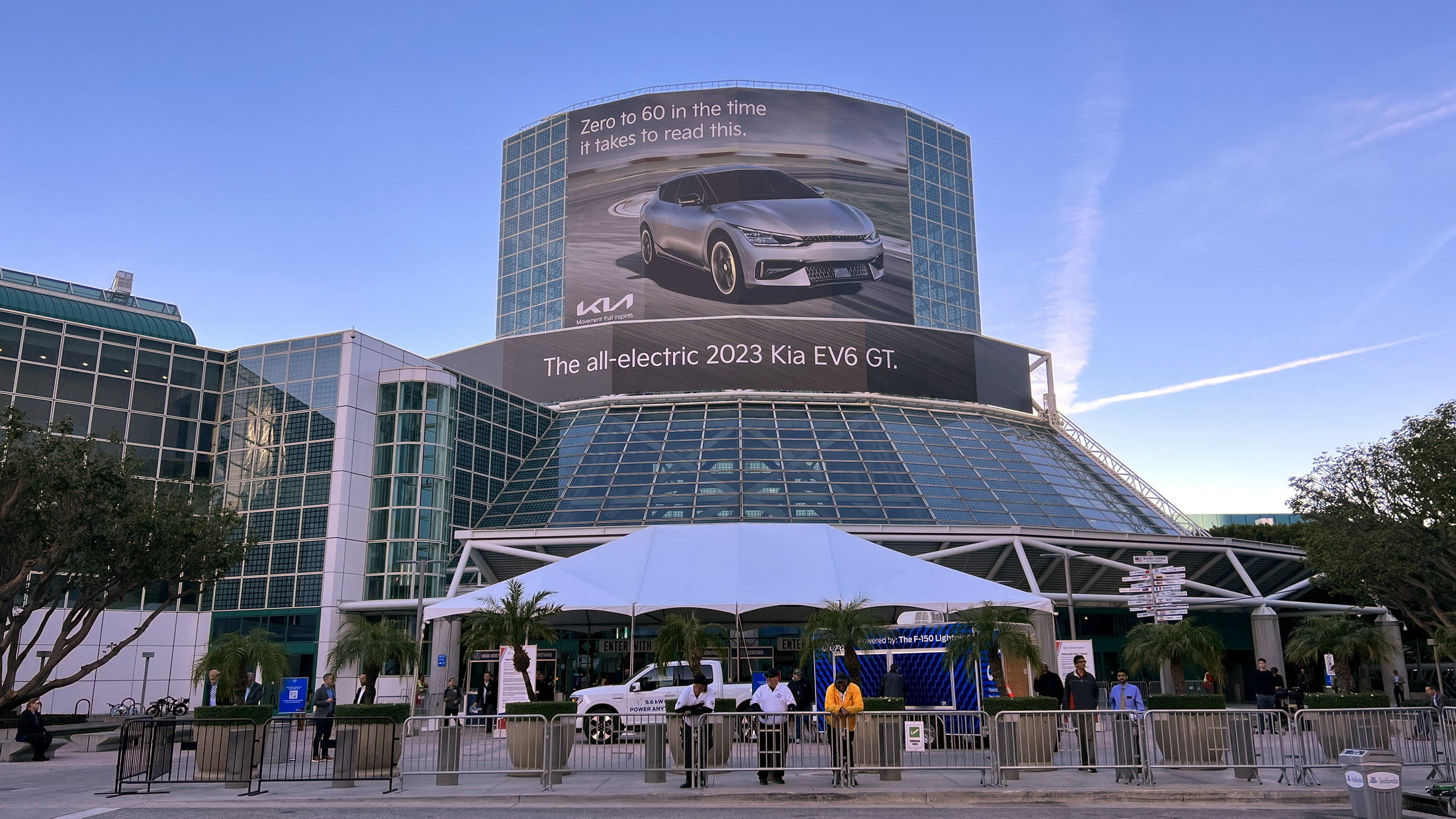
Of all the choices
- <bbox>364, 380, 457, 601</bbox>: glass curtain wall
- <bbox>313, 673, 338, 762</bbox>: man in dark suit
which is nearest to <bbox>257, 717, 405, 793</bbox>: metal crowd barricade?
<bbox>313, 673, 338, 762</bbox>: man in dark suit

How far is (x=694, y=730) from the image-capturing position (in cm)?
1752

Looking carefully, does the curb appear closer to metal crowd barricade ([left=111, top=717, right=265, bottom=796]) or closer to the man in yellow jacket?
the man in yellow jacket

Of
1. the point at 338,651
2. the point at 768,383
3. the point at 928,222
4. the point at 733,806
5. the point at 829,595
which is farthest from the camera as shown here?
the point at 928,222

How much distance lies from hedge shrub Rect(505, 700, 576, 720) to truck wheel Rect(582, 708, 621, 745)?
50 cm

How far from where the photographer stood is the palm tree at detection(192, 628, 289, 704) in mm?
30875

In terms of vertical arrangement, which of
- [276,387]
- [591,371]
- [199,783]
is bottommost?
[199,783]

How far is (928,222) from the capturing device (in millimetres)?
67250

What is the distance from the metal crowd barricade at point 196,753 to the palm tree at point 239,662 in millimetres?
11493

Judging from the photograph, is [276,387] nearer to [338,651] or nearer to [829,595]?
[338,651]

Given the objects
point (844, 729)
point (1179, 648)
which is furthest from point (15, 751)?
point (1179, 648)

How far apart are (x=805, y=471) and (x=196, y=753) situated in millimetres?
27204

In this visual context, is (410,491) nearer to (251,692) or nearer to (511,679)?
(251,692)

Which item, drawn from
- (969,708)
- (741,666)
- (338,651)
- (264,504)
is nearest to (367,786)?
(969,708)

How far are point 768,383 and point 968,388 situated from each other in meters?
10.2
